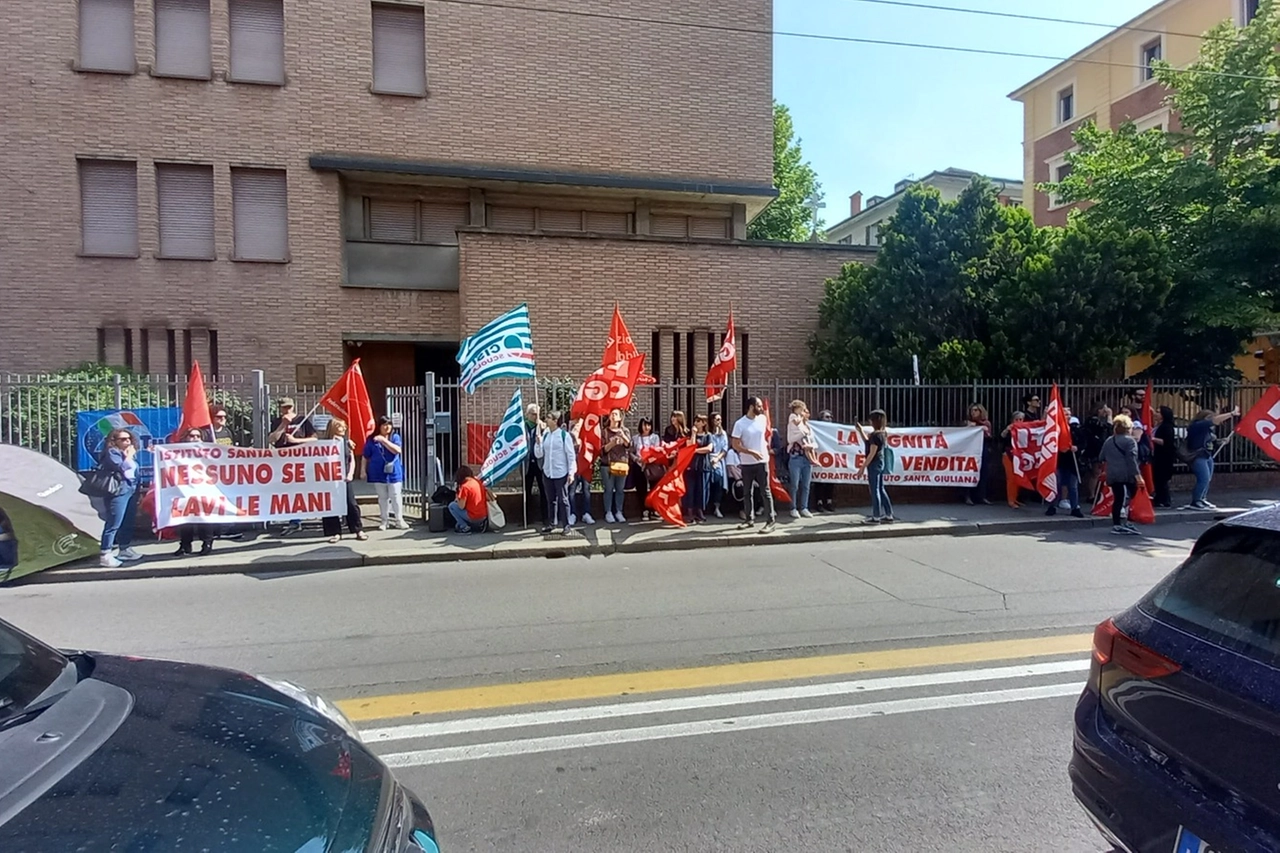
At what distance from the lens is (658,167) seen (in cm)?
1606

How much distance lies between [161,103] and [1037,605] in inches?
657

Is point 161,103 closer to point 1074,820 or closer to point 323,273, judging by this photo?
point 323,273

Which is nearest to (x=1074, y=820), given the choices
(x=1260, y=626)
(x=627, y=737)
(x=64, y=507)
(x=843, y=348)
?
(x=1260, y=626)

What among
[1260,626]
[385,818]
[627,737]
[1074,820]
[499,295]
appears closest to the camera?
[385,818]

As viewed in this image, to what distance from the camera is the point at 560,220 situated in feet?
52.9

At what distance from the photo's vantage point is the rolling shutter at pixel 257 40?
47.2ft

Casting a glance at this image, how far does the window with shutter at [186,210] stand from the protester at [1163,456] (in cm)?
1740

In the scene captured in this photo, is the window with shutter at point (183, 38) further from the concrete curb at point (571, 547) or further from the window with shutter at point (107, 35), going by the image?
the concrete curb at point (571, 547)

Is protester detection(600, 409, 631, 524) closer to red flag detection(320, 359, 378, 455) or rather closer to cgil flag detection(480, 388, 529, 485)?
cgil flag detection(480, 388, 529, 485)

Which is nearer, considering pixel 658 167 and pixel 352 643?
pixel 352 643

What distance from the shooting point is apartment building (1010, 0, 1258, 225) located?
82.7 feet

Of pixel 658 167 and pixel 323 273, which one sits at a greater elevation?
pixel 658 167

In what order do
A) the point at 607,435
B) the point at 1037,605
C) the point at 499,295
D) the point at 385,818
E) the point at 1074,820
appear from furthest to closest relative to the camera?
1. the point at 499,295
2. the point at 607,435
3. the point at 1037,605
4. the point at 1074,820
5. the point at 385,818

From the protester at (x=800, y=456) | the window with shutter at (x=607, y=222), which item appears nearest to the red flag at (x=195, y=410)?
the protester at (x=800, y=456)
